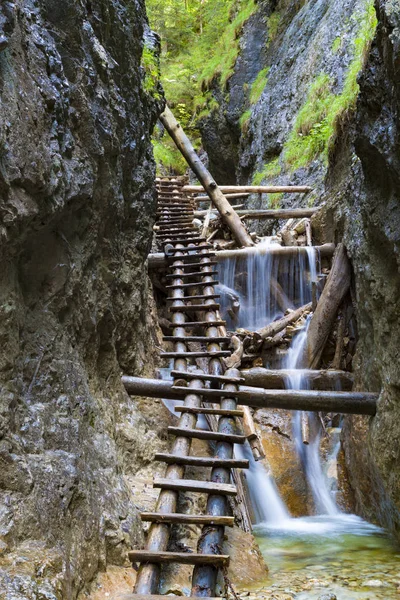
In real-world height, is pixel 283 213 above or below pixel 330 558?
above

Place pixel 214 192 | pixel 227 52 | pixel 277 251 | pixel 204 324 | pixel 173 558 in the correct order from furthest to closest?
pixel 227 52
pixel 214 192
pixel 277 251
pixel 204 324
pixel 173 558

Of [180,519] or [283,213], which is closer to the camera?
[180,519]

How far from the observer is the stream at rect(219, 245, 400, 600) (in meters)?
3.72

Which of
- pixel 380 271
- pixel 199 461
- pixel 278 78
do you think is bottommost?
pixel 199 461

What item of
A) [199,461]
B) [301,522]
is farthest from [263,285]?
[199,461]

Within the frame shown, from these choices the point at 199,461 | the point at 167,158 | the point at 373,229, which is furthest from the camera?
the point at 167,158

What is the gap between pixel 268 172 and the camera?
14672mm

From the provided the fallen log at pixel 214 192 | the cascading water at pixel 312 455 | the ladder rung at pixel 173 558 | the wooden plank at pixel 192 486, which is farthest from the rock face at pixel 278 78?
the ladder rung at pixel 173 558

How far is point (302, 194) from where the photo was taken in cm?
1252

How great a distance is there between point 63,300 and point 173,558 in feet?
6.41

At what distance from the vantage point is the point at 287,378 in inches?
264

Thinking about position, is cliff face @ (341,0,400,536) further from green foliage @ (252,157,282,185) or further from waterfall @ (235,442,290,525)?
green foliage @ (252,157,282,185)

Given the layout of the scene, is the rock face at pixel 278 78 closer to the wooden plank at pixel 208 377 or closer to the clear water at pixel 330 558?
the wooden plank at pixel 208 377

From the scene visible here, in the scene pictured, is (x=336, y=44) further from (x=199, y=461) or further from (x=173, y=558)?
(x=173, y=558)
